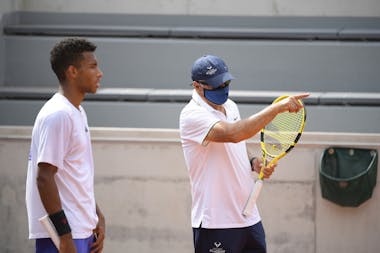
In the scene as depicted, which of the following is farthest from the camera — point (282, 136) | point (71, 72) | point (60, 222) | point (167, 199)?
point (167, 199)

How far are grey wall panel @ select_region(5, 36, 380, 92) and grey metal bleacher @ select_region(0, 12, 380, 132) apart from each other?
1cm

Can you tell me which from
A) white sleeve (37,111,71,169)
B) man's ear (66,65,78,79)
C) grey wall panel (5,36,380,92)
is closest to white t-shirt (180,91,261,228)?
man's ear (66,65,78,79)

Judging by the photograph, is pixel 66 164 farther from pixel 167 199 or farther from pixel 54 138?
pixel 167 199

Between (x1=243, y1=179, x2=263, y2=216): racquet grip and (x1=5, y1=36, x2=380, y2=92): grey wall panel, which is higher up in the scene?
(x1=5, y1=36, x2=380, y2=92): grey wall panel

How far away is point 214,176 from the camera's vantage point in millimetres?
5031

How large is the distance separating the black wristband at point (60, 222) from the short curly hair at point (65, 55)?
77 centimetres

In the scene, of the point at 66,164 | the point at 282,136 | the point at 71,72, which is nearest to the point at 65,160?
the point at 66,164

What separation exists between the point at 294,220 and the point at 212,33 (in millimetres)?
2454

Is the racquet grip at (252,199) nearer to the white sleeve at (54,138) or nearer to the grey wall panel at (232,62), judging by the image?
the white sleeve at (54,138)

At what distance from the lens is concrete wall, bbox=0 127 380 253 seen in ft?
23.5

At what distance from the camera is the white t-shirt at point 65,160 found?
423 centimetres

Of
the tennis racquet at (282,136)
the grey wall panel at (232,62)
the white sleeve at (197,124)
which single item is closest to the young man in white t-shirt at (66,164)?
the white sleeve at (197,124)

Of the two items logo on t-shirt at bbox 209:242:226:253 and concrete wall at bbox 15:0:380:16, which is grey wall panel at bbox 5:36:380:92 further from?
logo on t-shirt at bbox 209:242:226:253

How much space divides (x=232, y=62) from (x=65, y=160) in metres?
4.48
